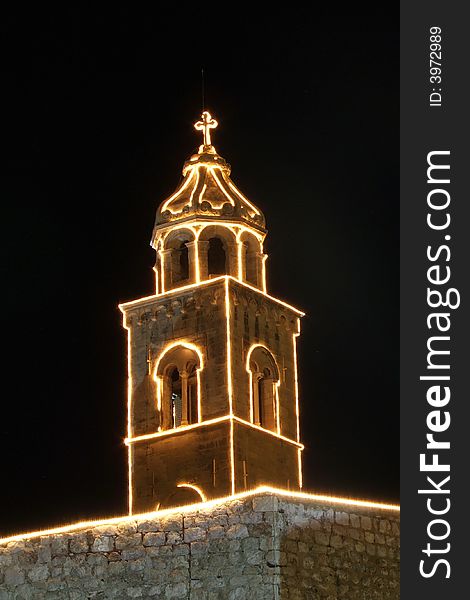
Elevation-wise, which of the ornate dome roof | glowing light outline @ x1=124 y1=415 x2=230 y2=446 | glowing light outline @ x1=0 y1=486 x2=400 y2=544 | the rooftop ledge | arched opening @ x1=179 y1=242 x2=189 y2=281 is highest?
the ornate dome roof

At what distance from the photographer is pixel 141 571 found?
86.3 ft

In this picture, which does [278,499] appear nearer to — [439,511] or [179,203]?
[439,511]

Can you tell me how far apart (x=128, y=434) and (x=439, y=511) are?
22533 millimetres

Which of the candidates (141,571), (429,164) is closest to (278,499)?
(141,571)

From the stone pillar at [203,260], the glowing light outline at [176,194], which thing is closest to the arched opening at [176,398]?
the stone pillar at [203,260]

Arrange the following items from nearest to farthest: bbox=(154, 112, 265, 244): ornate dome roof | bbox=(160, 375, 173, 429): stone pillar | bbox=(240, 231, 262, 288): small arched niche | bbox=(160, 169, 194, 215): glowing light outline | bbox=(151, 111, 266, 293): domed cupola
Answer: bbox=(160, 375, 173, 429): stone pillar < bbox=(151, 111, 266, 293): domed cupola < bbox=(154, 112, 265, 244): ornate dome roof < bbox=(240, 231, 262, 288): small arched niche < bbox=(160, 169, 194, 215): glowing light outline

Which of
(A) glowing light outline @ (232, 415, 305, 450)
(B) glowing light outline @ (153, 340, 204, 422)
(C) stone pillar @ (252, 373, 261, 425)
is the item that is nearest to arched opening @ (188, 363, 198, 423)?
(B) glowing light outline @ (153, 340, 204, 422)

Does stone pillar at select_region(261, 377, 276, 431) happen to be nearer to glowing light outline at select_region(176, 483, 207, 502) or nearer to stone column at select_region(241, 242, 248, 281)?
stone column at select_region(241, 242, 248, 281)

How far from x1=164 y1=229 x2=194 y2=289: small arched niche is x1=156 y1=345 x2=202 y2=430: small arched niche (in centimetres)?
200

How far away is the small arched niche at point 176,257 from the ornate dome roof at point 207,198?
415 mm

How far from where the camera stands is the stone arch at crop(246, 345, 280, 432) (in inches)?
1842

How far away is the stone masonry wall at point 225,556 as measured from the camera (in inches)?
1012

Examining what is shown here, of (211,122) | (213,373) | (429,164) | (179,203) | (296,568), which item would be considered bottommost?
(296,568)

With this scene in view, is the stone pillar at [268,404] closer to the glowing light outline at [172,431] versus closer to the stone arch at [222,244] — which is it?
the glowing light outline at [172,431]
